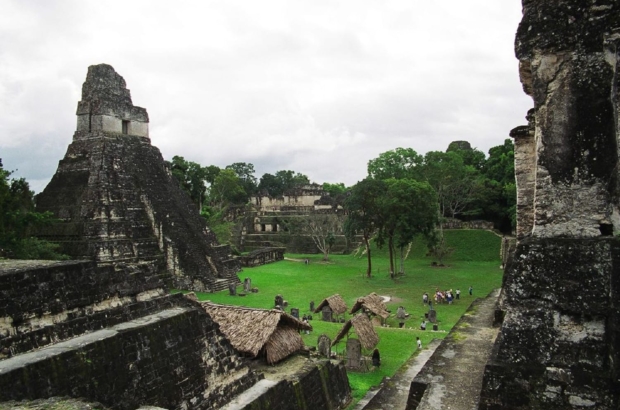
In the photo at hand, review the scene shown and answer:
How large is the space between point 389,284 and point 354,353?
1354 centimetres

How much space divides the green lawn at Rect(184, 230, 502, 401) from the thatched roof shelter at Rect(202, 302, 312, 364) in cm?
206

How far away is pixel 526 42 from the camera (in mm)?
3893

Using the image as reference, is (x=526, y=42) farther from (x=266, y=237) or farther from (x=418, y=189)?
(x=266, y=237)

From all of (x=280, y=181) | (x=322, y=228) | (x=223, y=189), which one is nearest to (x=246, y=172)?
(x=280, y=181)

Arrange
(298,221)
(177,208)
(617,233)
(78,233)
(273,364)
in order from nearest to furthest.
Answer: (617,233) < (273,364) < (78,233) < (177,208) < (298,221)

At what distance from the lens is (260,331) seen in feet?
30.9

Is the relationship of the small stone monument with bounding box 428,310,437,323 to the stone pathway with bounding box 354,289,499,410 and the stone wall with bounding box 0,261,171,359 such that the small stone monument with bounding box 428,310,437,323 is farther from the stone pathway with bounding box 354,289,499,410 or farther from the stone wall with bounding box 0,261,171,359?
the stone wall with bounding box 0,261,171,359

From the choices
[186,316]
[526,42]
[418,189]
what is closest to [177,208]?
[418,189]

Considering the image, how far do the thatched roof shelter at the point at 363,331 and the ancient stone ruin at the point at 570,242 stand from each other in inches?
340

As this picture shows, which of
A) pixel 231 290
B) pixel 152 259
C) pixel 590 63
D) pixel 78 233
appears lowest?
pixel 231 290

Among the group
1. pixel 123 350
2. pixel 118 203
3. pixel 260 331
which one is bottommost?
pixel 260 331

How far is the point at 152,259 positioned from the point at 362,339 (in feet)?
48.3

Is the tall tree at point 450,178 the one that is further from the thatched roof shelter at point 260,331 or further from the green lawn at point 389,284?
the thatched roof shelter at point 260,331

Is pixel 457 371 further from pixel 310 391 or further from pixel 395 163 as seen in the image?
pixel 395 163
